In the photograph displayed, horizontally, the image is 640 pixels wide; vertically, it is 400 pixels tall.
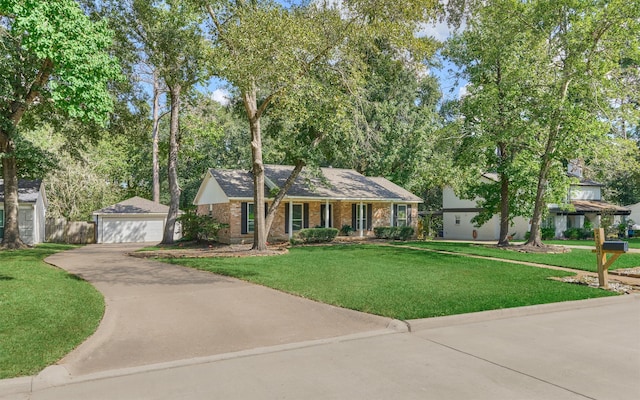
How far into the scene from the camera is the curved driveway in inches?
232

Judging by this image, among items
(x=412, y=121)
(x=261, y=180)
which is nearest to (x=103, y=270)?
(x=261, y=180)

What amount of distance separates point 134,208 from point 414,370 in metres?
31.6

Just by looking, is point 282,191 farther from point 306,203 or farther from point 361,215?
point 361,215

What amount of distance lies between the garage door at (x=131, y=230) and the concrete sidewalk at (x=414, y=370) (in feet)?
97.7

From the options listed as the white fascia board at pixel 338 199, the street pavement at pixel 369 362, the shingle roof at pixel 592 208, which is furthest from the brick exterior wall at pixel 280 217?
the street pavement at pixel 369 362

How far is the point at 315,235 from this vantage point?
83.4ft

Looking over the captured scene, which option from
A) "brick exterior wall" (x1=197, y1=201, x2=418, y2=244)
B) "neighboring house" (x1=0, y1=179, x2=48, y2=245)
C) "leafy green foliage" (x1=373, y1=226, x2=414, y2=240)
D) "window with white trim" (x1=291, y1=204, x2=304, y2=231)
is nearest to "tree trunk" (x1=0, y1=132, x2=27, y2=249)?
"neighboring house" (x1=0, y1=179, x2=48, y2=245)

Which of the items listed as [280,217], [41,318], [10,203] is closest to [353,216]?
[280,217]

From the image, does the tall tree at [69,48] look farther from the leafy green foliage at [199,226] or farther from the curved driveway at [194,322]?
the leafy green foliage at [199,226]

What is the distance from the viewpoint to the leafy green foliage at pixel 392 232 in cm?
2884

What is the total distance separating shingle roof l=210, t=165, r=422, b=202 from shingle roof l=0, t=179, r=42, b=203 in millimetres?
11036

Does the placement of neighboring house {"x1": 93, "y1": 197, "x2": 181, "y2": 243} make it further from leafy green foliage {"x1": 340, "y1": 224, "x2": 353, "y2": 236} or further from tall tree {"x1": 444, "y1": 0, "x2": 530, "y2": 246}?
tall tree {"x1": 444, "y1": 0, "x2": 530, "y2": 246}

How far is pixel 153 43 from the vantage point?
21.6 metres

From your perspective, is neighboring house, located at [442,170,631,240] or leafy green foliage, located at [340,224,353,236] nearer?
leafy green foliage, located at [340,224,353,236]
